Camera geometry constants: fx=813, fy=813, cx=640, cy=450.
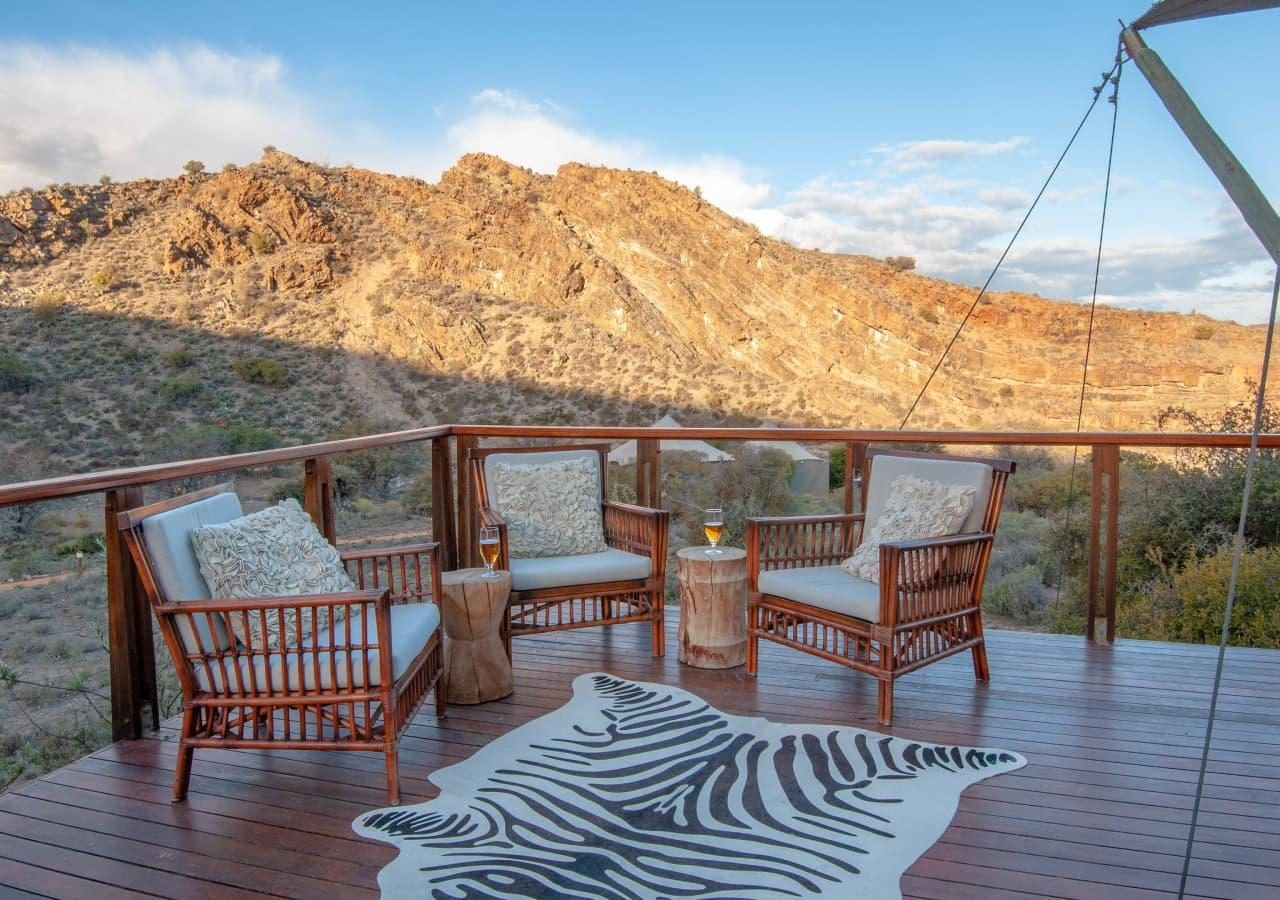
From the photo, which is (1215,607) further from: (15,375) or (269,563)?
(15,375)

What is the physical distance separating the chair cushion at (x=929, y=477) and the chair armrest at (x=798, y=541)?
12 cm

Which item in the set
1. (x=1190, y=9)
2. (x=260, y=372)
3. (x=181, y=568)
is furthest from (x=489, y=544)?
(x=260, y=372)

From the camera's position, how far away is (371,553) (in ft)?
9.78

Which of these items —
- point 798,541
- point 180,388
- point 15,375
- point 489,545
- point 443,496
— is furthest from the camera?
point 180,388

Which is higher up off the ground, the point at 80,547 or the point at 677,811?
the point at 677,811

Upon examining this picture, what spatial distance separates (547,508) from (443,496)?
0.72 meters

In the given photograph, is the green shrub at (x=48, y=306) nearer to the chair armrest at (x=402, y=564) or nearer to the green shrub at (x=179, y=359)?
the green shrub at (x=179, y=359)

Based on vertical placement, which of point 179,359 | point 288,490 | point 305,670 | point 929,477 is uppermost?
point 179,359

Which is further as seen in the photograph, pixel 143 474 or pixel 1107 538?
pixel 1107 538

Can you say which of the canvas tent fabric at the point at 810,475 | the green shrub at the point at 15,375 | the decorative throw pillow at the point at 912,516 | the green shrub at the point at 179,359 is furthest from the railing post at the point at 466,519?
the green shrub at the point at 179,359

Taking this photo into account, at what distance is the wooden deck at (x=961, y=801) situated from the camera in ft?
6.49

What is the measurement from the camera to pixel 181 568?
2.38 m

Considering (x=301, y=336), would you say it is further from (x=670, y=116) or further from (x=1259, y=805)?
(x=1259, y=805)

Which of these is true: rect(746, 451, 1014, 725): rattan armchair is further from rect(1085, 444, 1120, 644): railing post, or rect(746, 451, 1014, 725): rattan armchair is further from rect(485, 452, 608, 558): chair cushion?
rect(485, 452, 608, 558): chair cushion
